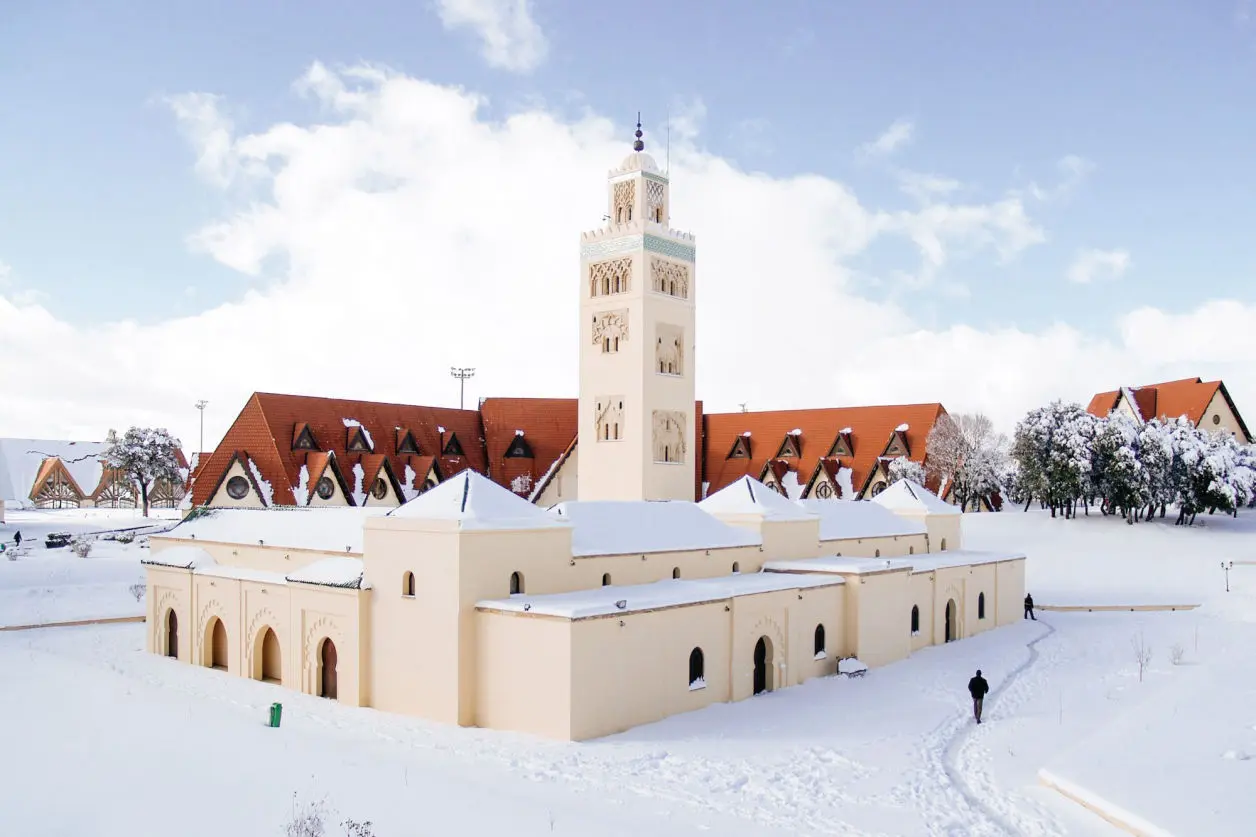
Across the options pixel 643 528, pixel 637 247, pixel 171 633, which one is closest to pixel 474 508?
pixel 643 528

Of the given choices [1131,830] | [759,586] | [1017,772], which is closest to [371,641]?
[759,586]

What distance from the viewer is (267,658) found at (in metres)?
24.1

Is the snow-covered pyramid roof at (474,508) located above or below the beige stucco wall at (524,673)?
above

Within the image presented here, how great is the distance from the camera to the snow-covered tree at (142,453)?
6103 centimetres

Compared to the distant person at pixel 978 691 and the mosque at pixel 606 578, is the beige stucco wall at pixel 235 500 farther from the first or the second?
the distant person at pixel 978 691

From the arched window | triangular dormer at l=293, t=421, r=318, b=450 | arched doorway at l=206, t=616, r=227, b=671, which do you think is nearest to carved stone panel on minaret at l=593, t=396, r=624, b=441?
the arched window

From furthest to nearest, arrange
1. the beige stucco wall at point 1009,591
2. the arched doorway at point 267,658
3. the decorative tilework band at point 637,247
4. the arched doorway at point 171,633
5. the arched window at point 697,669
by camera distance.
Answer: the beige stucco wall at point 1009,591 < the decorative tilework band at point 637,247 < the arched doorway at point 171,633 < the arched doorway at point 267,658 < the arched window at point 697,669

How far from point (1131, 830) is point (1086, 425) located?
116 feet

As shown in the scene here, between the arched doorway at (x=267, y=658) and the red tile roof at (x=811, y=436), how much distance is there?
25.3 m

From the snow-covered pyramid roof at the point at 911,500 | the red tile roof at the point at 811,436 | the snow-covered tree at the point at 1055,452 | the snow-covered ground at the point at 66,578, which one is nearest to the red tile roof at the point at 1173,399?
the snow-covered tree at the point at 1055,452

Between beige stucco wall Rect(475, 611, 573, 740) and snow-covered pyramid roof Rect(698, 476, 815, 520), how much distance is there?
9854mm

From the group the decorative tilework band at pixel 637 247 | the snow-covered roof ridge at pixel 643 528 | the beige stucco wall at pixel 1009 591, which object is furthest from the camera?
the beige stucco wall at pixel 1009 591

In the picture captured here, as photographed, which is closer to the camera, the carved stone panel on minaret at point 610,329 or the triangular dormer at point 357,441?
the carved stone panel on minaret at point 610,329

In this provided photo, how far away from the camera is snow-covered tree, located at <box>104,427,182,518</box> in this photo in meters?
61.0
